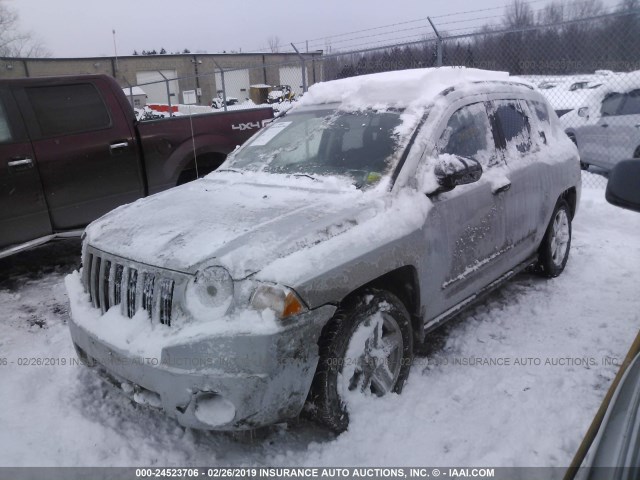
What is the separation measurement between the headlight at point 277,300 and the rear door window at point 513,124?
8.03ft

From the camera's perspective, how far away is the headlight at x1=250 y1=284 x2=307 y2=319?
2193mm

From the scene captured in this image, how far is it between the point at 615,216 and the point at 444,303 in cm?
468

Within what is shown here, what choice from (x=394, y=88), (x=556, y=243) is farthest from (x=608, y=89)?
(x=394, y=88)

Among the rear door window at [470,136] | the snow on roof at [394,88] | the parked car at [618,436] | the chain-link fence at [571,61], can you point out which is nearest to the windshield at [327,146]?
the snow on roof at [394,88]

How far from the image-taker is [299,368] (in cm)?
229

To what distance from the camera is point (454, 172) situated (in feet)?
9.70

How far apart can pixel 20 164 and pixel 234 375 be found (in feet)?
12.2

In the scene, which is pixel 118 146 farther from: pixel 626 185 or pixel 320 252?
pixel 626 185

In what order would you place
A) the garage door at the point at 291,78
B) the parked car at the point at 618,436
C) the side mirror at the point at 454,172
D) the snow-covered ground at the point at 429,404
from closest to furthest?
1. the parked car at the point at 618,436
2. the snow-covered ground at the point at 429,404
3. the side mirror at the point at 454,172
4. the garage door at the point at 291,78

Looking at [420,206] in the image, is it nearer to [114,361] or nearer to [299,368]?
[299,368]

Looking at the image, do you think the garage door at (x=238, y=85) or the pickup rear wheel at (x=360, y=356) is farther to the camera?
the garage door at (x=238, y=85)

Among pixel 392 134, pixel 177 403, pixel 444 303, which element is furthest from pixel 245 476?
pixel 392 134

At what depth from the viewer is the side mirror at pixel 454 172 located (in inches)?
117

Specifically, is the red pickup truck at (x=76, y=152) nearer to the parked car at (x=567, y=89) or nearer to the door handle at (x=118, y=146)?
the door handle at (x=118, y=146)
